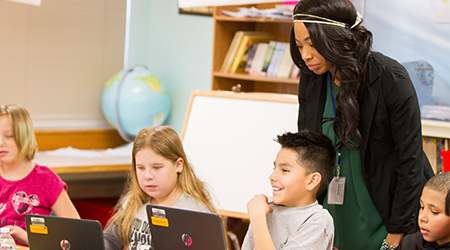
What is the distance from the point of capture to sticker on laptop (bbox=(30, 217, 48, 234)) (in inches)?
55.6

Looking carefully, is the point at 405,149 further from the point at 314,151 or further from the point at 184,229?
the point at 184,229

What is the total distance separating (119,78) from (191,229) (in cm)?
262

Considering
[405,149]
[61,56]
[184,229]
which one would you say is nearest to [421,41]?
[405,149]

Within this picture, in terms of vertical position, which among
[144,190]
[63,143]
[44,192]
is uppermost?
[144,190]

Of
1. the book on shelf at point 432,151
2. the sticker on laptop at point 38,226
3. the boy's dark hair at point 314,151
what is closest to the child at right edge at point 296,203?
the boy's dark hair at point 314,151

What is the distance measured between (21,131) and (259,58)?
188 centimetres

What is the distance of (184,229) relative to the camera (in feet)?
4.31

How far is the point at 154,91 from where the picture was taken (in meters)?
3.77

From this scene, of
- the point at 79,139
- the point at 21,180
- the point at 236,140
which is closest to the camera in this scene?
the point at 21,180

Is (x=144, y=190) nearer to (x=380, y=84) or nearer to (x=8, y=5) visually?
(x=380, y=84)

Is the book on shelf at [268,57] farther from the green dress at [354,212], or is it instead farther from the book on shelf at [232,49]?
the green dress at [354,212]

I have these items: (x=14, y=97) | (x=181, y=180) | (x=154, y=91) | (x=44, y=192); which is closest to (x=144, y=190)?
(x=181, y=180)

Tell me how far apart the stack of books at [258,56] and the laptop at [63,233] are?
2.21 meters

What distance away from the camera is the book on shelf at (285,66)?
3344 mm
